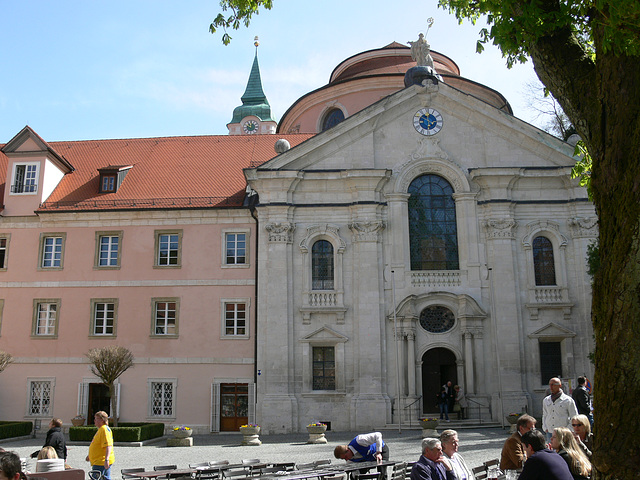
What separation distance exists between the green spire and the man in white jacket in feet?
216

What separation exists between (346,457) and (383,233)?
1770 cm

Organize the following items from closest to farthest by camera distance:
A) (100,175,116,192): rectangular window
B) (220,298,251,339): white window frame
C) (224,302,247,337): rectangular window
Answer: (220,298,251,339): white window frame
(224,302,247,337): rectangular window
(100,175,116,192): rectangular window

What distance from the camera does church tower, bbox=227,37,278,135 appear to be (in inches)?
2881

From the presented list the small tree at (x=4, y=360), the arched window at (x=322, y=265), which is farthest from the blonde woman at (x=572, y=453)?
the small tree at (x=4, y=360)

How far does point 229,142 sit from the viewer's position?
35.6 metres

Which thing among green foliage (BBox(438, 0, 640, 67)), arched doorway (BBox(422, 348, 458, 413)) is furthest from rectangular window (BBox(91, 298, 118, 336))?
green foliage (BBox(438, 0, 640, 67))

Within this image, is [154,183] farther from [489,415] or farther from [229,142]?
[489,415]

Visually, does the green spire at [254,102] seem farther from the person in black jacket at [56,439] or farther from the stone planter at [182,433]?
the person in black jacket at [56,439]

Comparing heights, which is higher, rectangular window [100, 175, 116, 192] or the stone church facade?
rectangular window [100, 175, 116, 192]

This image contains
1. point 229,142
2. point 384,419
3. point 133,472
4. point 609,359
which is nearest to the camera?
point 609,359

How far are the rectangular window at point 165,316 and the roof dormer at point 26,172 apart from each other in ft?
24.8

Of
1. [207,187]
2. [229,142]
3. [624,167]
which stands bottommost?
[624,167]

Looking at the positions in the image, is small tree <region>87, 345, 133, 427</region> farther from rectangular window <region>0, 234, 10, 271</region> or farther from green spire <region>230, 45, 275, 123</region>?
green spire <region>230, 45, 275, 123</region>

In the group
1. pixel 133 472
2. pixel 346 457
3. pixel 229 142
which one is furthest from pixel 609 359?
pixel 229 142
